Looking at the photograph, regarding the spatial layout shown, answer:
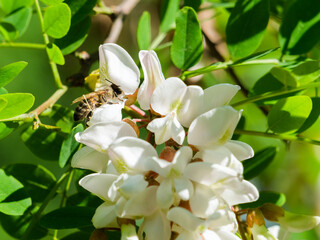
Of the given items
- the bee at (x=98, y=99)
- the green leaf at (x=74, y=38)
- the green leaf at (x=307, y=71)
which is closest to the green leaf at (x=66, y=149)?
the bee at (x=98, y=99)

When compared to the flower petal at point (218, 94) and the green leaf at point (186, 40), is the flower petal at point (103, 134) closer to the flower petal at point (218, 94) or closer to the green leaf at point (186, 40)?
the flower petal at point (218, 94)

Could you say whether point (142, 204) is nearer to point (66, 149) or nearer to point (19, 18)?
point (66, 149)

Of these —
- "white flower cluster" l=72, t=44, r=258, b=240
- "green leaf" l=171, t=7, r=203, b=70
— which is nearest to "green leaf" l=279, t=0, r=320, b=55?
"green leaf" l=171, t=7, r=203, b=70

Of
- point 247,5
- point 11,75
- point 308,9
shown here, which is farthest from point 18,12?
point 308,9

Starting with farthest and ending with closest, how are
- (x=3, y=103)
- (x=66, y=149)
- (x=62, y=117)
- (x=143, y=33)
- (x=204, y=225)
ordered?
(x=143, y=33) → (x=62, y=117) → (x=66, y=149) → (x=3, y=103) → (x=204, y=225)

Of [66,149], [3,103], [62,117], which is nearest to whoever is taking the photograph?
[3,103]

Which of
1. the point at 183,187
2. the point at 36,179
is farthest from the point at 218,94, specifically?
the point at 36,179
